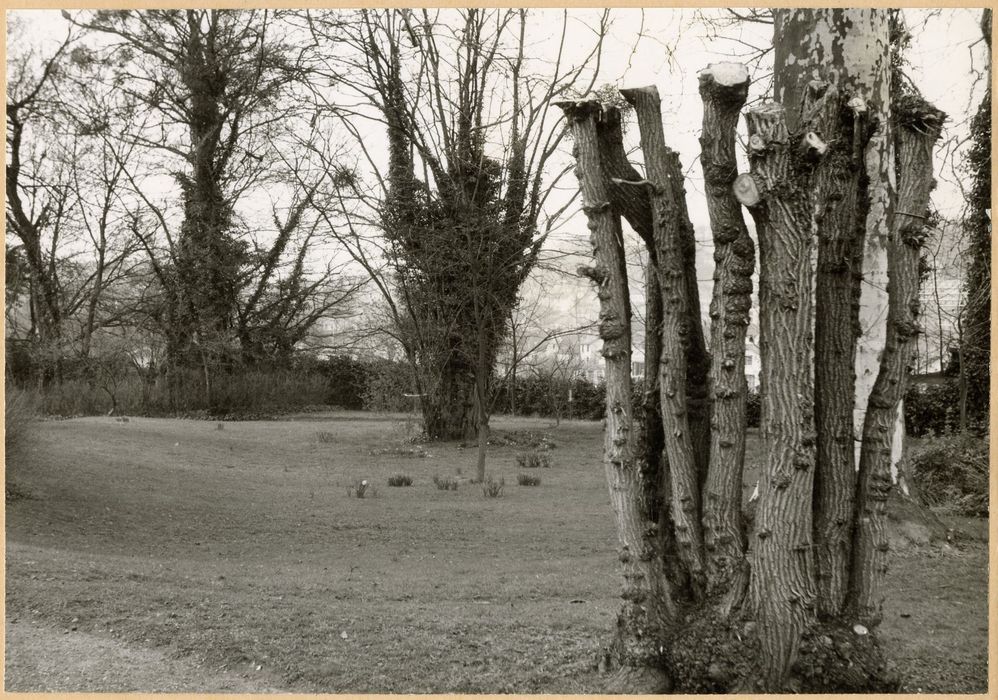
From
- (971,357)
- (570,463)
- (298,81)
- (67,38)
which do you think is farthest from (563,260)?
(67,38)

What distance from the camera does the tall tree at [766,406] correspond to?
10.9 ft

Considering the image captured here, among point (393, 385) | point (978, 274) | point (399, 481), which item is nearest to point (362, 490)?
point (399, 481)

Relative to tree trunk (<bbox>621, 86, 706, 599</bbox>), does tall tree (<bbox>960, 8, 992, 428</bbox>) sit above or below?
above

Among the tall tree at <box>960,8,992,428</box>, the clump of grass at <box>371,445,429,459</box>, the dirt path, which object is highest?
the tall tree at <box>960,8,992,428</box>

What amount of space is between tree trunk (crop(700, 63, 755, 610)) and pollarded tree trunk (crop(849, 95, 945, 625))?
50cm

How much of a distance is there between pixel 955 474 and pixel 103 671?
9.13 meters

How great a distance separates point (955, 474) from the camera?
959 cm

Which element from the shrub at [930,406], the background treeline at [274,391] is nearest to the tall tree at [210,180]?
the background treeline at [274,391]

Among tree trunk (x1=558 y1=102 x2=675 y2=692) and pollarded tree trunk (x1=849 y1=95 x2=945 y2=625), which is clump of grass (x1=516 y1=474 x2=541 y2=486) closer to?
tree trunk (x1=558 y1=102 x2=675 y2=692)

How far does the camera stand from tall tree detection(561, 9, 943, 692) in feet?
10.9

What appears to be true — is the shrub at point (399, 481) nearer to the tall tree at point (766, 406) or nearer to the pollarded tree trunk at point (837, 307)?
the tall tree at point (766, 406)

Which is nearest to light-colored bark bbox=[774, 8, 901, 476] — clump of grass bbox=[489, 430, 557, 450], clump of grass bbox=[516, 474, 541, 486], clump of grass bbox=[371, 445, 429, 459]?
clump of grass bbox=[516, 474, 541, 486]

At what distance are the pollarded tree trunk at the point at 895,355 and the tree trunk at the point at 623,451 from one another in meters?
0.84

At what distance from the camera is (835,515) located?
11.2ft
